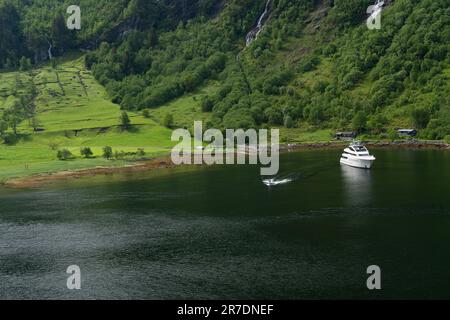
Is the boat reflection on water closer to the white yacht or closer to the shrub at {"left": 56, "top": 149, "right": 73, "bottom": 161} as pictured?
the white yacht

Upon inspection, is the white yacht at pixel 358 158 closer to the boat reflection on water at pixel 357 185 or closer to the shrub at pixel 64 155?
the boat reflection on water at pixel 357 185

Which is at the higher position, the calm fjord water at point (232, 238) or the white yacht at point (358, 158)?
the white yacht at point (358, 158)

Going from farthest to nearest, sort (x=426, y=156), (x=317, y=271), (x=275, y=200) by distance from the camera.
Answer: (x=426, y=156) < (x=275, y=200) < (x=317, y=271)

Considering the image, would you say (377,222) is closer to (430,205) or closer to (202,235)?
(430,205)

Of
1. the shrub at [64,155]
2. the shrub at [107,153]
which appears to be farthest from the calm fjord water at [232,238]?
the shrub at [64,155]

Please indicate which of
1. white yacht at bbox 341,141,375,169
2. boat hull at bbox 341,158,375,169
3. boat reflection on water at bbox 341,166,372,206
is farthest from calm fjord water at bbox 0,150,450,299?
white yacht at bbox 341,141,375,169
